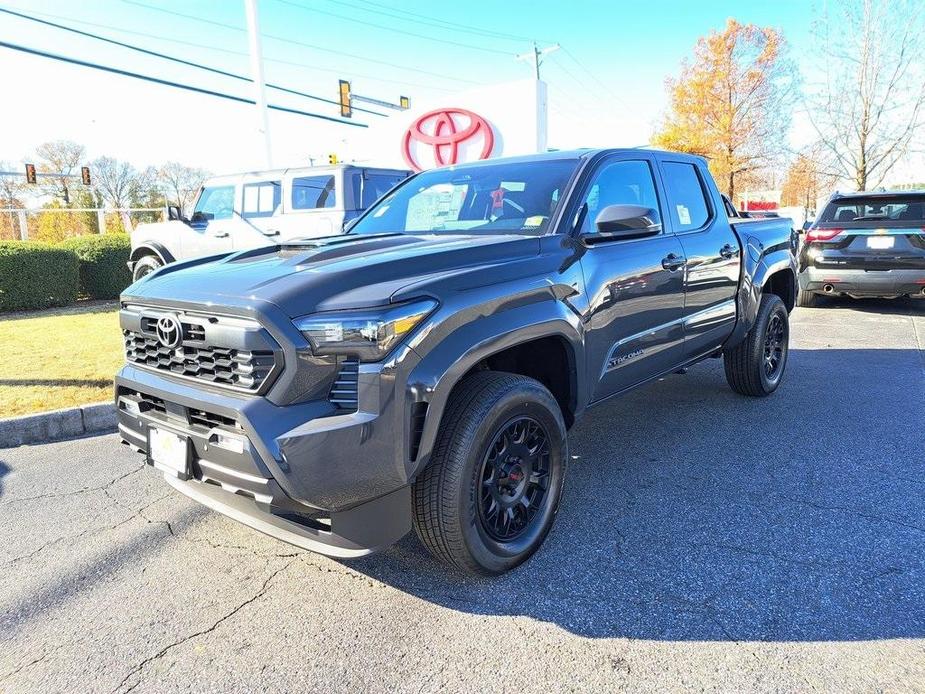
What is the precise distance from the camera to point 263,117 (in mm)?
16672

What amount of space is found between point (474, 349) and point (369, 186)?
6903mm

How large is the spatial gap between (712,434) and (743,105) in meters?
34.5

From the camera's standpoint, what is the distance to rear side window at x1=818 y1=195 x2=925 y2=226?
8841 mm

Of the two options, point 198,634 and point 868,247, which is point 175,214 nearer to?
point 198,634

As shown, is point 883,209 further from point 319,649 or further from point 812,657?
point 319,649

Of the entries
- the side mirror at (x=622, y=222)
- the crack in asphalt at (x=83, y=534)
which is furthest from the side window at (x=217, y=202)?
the side mirror at (x=622, y=222)

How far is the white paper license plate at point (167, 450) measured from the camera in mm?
2465

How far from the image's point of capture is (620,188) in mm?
3729

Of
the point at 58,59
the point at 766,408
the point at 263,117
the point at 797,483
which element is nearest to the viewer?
the point at 797,483

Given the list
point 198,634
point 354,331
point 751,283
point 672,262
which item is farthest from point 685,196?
point 198,634

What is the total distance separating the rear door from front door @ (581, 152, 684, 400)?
0.15 metres

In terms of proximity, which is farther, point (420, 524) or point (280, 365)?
point (420, 524)

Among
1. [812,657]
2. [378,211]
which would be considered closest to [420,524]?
[812,657]

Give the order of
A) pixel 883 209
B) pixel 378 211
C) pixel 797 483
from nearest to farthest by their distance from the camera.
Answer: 1. pixel 797 483
2. pixel 378 211
3. pixel 883 209
